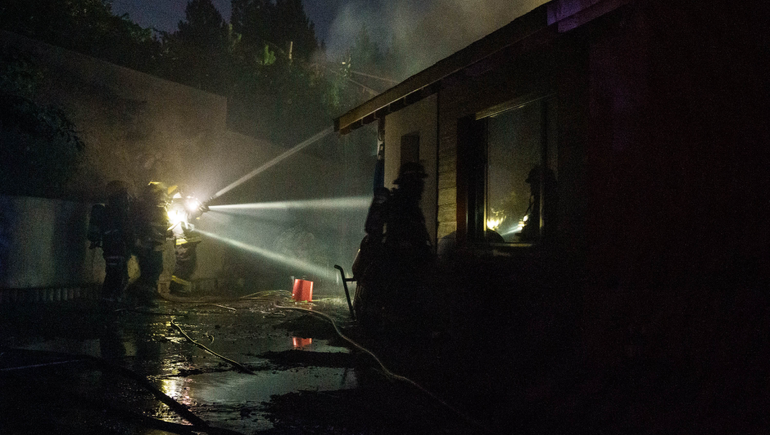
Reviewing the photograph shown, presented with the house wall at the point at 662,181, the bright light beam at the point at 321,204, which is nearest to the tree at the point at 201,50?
the bright light beam at the point at 321,204

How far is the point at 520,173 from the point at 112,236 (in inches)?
292

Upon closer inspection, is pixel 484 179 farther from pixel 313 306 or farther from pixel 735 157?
pixel 313 306

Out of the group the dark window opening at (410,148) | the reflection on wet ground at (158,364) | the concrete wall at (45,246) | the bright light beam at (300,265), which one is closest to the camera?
the reflection on wet ground at (158,364)

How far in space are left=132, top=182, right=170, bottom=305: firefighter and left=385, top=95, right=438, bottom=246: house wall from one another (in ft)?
16.4

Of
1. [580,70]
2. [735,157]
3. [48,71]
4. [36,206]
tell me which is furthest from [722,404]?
[48,71]

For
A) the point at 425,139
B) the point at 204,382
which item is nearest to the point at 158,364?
the point at 204,382

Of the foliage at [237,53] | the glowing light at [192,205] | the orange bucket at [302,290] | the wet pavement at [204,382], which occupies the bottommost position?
the wet pavement at [204,382]

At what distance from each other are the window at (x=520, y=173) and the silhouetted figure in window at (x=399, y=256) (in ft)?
3.05

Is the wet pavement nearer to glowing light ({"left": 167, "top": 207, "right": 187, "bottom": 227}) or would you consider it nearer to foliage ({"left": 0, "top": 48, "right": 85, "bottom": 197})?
foliage ({"left": 0, "top": 48, "right": 85, "bottom": 197})

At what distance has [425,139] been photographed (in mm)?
7875

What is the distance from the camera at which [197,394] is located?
4.28m

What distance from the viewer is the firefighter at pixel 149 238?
34.6 feet

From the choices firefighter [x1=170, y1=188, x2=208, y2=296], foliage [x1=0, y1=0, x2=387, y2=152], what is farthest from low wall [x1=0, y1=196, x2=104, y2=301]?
foliage [x1=0, y1=0, x2=387, y2=152]

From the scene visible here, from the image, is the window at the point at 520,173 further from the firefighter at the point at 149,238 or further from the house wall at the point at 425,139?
the firefighter at the point at 149,238
